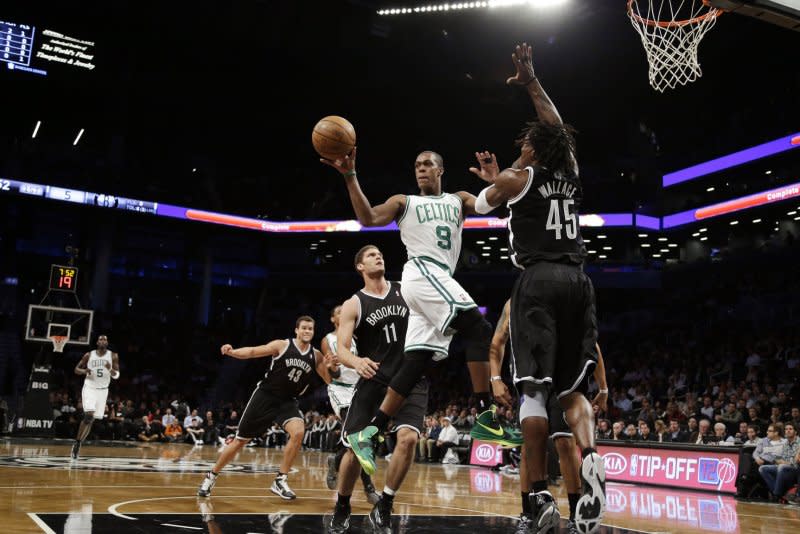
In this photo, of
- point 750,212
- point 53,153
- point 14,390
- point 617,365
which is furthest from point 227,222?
point 750,212

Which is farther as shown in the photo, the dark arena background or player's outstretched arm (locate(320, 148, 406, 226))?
the dark arena background

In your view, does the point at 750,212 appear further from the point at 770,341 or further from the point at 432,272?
the point at 432,272

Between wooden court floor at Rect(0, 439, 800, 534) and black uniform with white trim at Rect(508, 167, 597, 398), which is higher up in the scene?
black uniform with white trim at Rect(508, 167, 597, 398)

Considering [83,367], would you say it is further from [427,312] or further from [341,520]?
[427,312]

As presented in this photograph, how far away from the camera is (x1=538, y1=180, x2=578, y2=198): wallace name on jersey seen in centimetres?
405

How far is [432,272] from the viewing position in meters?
4.82

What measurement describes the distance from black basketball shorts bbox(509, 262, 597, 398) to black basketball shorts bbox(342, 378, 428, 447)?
141 cm

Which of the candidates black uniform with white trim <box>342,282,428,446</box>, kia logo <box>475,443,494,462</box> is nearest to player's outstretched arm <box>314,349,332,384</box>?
black uniform with white trim <box>342,282,428,446</box>

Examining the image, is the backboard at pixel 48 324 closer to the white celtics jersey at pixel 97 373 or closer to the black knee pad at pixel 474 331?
the white celtics jersey at pixel 97 373

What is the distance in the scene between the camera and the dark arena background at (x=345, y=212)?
16.6 metres

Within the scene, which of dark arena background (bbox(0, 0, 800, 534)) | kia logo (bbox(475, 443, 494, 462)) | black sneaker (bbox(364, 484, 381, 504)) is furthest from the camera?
dark arena background (bbox(0, 0, 800, 534))

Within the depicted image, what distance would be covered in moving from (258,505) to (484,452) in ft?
34.0

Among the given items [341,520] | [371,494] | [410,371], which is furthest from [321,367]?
[410,371]

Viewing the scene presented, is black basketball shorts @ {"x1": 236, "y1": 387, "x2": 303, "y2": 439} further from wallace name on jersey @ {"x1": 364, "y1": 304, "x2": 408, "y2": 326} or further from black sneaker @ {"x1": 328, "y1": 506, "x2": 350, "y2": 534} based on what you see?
black sneaker @ {"x1": 328, "y1": 506, "x2": 350, "y2": 534}
